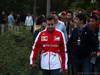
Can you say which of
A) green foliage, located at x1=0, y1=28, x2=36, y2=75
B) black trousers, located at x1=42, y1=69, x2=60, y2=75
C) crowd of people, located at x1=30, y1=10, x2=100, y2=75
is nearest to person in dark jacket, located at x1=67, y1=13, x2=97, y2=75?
crowd of people, located at x1=30, y1=10, x2=100, y2=75

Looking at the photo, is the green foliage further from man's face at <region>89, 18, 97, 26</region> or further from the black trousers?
man's face at <region>89, 18, 97, 26</region>

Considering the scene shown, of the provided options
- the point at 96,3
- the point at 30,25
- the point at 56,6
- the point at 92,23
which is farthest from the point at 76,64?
the point at 56,6

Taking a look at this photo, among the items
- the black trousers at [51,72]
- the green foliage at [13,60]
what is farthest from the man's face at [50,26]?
the green foliage at [13,60]

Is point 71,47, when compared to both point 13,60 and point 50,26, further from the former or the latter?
point 13,60

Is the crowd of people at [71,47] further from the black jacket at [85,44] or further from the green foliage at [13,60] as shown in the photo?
→ the green foliage at [13,60]

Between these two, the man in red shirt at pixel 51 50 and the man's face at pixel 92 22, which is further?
the man's face at pixel 92 22

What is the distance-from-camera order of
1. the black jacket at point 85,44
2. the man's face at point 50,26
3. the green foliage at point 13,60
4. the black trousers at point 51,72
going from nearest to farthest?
the man's face at point 50,26, the black trousers at point 51,72, the black jacket at point 85,44, the green foliage at point 13,60

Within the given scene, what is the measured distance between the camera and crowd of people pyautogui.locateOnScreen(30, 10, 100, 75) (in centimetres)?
1023

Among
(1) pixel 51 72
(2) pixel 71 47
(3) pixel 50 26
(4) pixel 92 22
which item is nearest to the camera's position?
(3) pixel 50 26

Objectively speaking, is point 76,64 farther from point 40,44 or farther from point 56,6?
point 56,6

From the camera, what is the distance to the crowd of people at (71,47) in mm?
10227

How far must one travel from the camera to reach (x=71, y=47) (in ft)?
38.0

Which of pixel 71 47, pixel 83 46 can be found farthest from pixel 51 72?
pixel 71 47

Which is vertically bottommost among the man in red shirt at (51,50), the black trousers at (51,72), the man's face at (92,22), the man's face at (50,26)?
the black trousers at (51,72)
